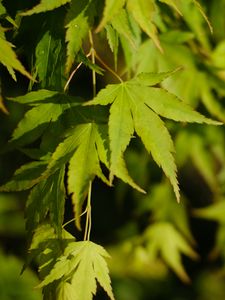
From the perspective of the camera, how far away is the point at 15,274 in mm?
1764

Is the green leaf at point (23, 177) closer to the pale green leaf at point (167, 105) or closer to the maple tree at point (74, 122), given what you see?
the maple tree at point (74, 122)

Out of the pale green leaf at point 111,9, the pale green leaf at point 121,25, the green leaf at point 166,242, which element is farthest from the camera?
the green leaf at point 166,242

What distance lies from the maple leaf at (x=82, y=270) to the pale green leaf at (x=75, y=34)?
29cm

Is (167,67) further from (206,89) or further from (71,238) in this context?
(71,238)

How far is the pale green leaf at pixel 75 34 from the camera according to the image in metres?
0.81

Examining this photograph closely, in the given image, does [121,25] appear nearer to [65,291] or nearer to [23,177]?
[23,177]

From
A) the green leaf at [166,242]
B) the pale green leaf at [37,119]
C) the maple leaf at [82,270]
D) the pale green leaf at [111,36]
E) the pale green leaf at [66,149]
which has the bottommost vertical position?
the green leaf at [166,242]

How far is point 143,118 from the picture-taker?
875 millimetres

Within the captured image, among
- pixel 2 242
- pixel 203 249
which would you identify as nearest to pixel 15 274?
pixel 2 242

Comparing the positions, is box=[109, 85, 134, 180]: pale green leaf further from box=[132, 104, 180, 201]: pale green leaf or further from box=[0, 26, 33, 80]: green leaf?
box=[0, 26, 33, 80]: green leaf

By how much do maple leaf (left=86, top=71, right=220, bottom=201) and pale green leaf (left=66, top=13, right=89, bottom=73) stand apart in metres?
0.07

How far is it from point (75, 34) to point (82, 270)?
366mm

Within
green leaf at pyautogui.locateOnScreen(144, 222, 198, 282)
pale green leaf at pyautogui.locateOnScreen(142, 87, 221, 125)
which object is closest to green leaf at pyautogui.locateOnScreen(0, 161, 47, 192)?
pale green leaf at pyautogui.locateOnScreen(142, 87, 221, 125)

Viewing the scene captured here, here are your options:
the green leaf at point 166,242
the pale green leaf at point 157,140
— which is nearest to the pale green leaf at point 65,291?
the pale green leaf at point 157,140
